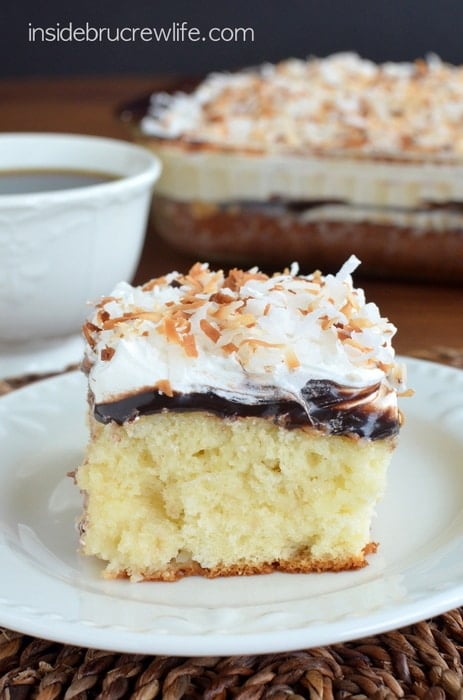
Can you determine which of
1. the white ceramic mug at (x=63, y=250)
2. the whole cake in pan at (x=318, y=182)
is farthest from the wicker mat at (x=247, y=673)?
the whole cake in pan at (x=318, y=182)

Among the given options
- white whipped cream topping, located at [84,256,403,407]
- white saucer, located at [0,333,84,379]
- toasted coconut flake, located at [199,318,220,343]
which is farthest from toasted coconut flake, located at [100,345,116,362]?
white saucer, located at [0,333,84,379]

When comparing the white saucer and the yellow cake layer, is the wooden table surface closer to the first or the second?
the white saucer

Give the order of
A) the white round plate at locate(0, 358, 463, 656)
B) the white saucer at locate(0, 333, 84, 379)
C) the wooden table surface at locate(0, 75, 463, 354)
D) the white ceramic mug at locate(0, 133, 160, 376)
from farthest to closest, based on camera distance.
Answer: the wooden table surface at locate(0, 75, 463, 354) → the white saucer at locate(0, 333, 84, 379) → the white ceramic mug at locate(0, 133, 160, 376) → the white round plate at locate(0, 358, 463, 656)

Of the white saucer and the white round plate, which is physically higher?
the white round plate

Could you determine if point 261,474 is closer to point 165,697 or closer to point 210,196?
point 165,697

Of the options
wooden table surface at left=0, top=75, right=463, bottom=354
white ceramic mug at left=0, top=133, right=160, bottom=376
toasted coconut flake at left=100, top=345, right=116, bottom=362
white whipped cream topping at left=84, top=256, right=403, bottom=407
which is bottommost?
wooden table surface at left=0, top=75, right=463, bottom=354

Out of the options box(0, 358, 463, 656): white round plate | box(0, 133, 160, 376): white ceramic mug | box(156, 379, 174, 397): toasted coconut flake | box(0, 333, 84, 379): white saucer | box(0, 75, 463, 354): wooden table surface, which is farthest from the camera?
box(0, 75, 463, 354): wooden table surface

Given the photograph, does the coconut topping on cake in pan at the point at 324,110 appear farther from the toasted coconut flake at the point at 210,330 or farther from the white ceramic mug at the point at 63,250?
the toasted coconut flake at the point at 210,330
